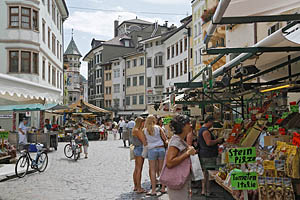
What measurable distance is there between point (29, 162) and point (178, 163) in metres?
8.53

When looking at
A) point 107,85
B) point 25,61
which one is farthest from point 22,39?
point 107,85

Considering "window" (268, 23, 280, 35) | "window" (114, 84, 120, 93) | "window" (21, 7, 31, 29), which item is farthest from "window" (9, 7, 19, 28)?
"window" (114, 84, 120, 93)

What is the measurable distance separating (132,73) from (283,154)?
2246 inches

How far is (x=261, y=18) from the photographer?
15.0ft

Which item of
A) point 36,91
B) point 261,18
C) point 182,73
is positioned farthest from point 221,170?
point 182,73

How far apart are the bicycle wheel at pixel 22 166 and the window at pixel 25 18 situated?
18.2 m

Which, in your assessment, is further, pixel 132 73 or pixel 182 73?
pixel 132 73

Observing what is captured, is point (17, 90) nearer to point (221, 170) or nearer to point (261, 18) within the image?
point (221, 170)

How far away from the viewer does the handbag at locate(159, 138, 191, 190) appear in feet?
16.1

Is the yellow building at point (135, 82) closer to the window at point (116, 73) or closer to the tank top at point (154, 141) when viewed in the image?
the window at point (116, 73)

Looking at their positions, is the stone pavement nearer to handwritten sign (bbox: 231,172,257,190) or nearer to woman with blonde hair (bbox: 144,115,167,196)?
woman with blonde hair (bbox: 144,115,167,196)

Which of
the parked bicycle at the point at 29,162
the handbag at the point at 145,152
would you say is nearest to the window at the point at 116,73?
the parked bicycle at the point at 29,162

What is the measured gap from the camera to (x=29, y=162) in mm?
12023

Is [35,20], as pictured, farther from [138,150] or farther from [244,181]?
[244,181]
